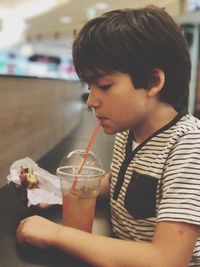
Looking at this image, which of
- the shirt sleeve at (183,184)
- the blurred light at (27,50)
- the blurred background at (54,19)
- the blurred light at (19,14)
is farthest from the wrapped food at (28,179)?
the blurred light at (27,50)

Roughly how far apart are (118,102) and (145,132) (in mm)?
149

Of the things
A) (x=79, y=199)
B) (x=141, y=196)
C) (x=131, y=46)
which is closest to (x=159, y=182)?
(x=141, y=196)

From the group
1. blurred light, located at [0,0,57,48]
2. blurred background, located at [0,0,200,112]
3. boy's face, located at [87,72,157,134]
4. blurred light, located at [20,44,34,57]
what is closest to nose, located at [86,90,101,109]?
boy's face, located at [87,72,157,134]

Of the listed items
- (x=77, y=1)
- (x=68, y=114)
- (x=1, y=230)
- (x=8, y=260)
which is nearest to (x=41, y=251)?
(x=8, y=260)

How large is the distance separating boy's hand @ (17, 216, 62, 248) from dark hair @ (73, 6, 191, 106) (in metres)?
0.33

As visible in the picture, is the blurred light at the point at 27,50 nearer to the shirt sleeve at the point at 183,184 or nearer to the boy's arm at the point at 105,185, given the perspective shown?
the boy's arm at the point at 105,185

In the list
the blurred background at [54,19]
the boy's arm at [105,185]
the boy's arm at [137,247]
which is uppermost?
the blurred background at [54,19]

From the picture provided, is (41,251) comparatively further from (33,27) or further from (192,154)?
(33,27)

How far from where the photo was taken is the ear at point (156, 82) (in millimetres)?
836

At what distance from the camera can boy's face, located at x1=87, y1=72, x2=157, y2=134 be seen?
0.81 meters

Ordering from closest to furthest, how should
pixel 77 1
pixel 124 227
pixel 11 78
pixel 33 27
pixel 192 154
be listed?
1. pixel 192 154
2. pixel 124 227
3. pixel 11 78
4. pixel 77 1
5. pixel 33 27

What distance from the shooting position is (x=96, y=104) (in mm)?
838

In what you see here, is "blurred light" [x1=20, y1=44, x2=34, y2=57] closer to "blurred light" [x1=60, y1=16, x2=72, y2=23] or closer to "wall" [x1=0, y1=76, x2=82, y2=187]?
"blurred light" [x1=60, y1=16, x2=72, y2=23]

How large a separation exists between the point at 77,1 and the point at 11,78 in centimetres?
824
